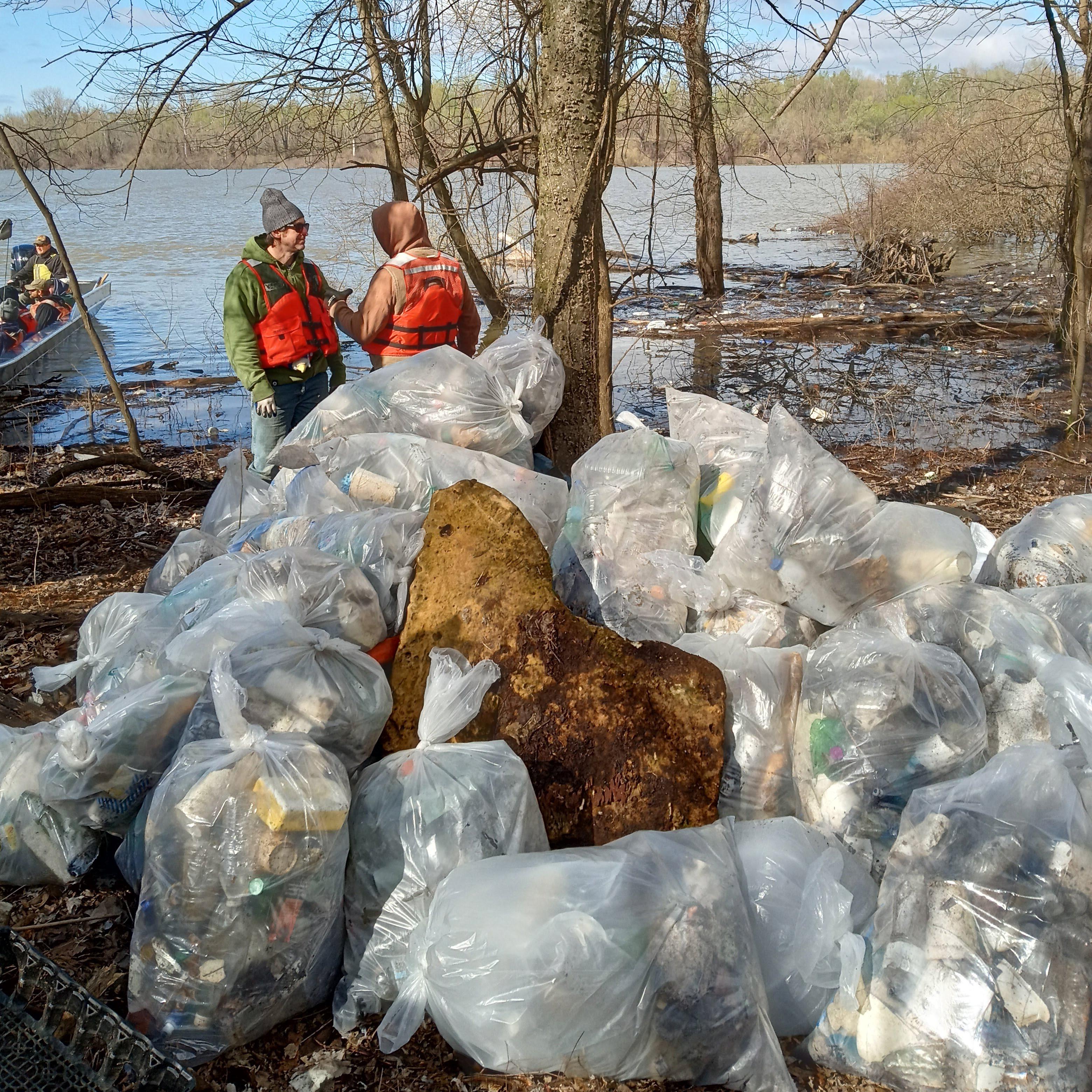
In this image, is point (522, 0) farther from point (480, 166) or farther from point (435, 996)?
point (435, 996)

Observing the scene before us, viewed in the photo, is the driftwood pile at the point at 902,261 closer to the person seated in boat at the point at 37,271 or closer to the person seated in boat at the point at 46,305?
the person seated in boat at the point at 46,305

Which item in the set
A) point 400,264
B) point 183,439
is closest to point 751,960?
point 400,264

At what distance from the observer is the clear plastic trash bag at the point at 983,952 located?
1.56m

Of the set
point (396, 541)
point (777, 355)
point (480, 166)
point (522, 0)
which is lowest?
point (777, 355)

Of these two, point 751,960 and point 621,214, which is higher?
point 621,214

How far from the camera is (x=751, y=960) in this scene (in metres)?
1.70

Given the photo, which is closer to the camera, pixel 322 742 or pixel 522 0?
pixel 322 742

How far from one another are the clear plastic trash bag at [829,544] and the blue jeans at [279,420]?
7.40 ft

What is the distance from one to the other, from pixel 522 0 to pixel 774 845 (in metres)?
4.32

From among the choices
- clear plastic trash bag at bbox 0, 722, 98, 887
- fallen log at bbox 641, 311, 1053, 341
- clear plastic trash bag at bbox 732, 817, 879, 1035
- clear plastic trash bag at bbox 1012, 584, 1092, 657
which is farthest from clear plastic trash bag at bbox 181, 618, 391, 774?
fallen log at bbox 641, 311, 1053, 341

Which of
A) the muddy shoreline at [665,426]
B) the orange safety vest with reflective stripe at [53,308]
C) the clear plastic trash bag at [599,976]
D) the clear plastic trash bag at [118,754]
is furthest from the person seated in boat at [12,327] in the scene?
the clear plastic trash bag at [599,976]

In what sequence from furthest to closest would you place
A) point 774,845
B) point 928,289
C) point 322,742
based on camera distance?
point 928,289 → point 322,742 → point 774,845

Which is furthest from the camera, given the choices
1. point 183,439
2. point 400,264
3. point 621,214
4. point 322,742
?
point 621,214

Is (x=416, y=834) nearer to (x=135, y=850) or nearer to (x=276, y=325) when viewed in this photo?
(x=135, y=850)
